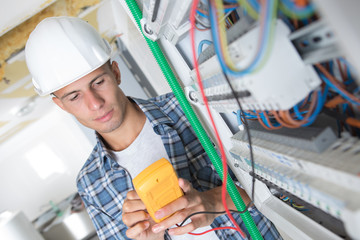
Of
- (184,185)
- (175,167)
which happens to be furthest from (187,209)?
(175,167)

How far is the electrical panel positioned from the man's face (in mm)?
564

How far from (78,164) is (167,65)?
4061 millimetres

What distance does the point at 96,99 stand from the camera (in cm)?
119

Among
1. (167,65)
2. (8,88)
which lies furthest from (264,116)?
(8,88)

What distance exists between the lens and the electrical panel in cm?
40

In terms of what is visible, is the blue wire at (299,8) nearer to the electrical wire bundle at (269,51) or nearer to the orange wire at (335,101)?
the electrical wire bundle at (269,51)

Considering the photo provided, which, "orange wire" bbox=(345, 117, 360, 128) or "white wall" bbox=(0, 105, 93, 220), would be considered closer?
"orange wire" bbox=(345, 117, 360, 128)

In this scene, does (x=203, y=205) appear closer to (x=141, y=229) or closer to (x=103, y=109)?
(x=141, y=229)

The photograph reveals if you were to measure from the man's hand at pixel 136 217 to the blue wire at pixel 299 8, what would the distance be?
2.54 ft

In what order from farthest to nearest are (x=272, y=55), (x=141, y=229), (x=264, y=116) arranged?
(x=141, y=229)
(x=264, y=116)
(x=272, y=55)

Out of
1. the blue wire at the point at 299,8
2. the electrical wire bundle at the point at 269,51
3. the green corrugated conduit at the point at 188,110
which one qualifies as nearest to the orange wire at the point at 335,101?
the electrical wire bundle at the point at 269,51

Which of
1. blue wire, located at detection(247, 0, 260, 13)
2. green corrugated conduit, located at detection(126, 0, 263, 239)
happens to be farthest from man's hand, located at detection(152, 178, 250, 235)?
blue wire, located at detection(247, 0, 260, 13)

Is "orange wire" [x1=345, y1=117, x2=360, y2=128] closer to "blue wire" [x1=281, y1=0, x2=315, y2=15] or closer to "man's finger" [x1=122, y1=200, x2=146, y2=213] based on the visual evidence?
"blue wire" [x1=281, y1=0, x2=315, y2=15]

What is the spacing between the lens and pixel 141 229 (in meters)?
0.93
